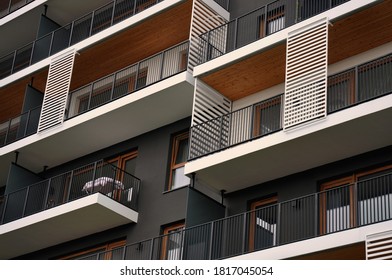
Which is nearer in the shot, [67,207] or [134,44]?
[67,207]

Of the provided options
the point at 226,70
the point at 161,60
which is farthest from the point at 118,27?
the point at 226,70

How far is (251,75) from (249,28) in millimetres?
2057

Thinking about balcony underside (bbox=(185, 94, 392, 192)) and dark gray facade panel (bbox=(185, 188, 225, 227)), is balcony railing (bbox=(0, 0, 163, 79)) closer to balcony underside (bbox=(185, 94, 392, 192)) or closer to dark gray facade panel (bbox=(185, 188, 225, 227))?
balcony underside (bbox=(185, 94, 392, 192))

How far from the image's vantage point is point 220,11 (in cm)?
2916

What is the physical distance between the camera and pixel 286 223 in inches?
948

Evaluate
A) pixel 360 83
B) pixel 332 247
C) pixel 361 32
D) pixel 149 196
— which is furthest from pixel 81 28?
pixel 332 247

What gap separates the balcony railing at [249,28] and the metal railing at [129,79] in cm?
91

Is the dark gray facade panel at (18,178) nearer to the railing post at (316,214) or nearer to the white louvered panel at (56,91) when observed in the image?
the white louvered panel at (56,91)

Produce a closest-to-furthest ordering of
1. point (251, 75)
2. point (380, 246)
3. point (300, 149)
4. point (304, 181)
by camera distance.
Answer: point (380, 246), point (300, 149), point (304, 181), point (251, 75)

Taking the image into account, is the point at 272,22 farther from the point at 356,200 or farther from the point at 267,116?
the point at 356,200

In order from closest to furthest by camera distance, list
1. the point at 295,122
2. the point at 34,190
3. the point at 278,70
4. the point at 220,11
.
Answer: the point at 295,122 → the point at 278,70 → the point at 220,11 → the point at 34,190

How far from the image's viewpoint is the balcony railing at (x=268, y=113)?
78.6ft

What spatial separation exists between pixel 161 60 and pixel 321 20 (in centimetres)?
716

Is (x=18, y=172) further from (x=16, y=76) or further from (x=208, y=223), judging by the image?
(x=208, y=223)
